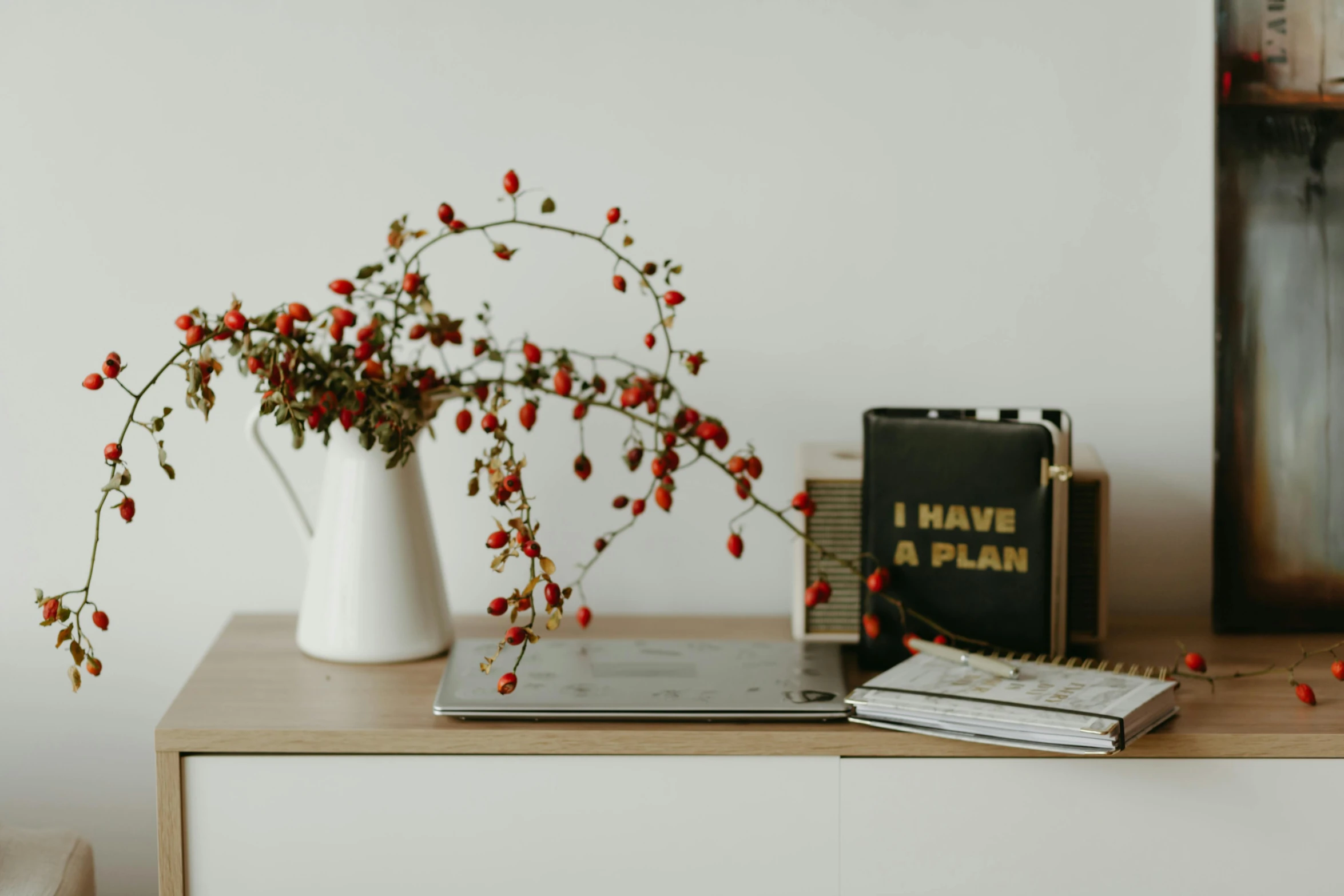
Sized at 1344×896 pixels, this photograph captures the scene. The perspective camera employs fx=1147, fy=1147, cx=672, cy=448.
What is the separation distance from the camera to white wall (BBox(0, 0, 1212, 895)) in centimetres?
125

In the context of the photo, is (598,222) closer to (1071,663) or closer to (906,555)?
(906,555)

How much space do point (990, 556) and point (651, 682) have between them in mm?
318

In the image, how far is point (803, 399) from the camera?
1.31 m

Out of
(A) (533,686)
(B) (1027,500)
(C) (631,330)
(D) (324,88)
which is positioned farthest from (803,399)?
(D) (324,88)

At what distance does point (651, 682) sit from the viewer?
3.31 feet

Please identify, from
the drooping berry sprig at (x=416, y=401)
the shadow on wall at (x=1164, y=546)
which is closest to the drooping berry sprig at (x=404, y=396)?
the drooping berry sprig at (x=416, y=401)

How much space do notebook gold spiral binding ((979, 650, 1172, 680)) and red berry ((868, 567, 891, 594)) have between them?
0.34 ft

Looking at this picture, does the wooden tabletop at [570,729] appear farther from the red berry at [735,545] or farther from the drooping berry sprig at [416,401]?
the red berry at [735,545]

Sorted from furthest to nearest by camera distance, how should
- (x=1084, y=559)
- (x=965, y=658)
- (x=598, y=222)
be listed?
(x=598, y=222) < (x=1084, y=559) < (x=965, y=658)

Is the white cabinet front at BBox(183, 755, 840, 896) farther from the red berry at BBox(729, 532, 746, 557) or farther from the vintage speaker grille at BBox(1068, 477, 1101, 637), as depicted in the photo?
the vintage speaker grille at BBox(1068, 477, 1101, 637)

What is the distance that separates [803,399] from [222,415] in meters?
0.66

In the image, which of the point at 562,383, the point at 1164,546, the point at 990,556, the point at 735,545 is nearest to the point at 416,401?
the point at 562,383

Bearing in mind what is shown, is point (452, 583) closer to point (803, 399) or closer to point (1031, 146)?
point (803, 399)

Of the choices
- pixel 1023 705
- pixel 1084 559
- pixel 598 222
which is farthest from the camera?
pixel 598 222
